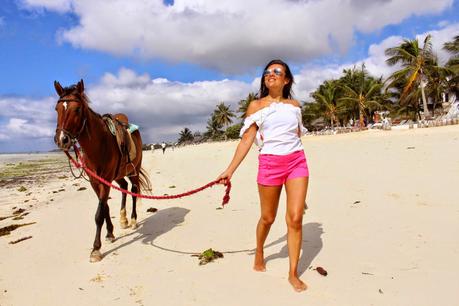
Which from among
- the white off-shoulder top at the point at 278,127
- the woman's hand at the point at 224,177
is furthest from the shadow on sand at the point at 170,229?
the white off-shoulder top at the point at 278,127

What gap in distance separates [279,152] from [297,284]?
1.31 meters

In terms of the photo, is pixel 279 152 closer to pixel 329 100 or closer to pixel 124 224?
pixel 124 224

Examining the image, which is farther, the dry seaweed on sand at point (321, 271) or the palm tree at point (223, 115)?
the palm tree at point (223, 115)

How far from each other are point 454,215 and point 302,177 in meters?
2.98

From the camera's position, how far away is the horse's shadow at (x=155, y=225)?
579cm

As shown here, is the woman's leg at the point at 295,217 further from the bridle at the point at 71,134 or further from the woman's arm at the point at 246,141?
the bridle at the point at 71,134

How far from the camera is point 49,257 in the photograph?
5.16 m

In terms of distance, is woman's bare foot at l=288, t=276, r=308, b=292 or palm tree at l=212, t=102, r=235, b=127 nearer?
woman's bare foot at l=288, t=276, r=308, b=292

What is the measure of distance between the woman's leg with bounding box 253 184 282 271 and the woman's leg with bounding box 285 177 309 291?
0.20 m

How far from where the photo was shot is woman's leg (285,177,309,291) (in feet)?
11.5

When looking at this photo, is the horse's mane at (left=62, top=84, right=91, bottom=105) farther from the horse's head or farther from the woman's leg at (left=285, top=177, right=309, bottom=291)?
the woman's leg at (left=285, top=177, right=309, bottom=291)

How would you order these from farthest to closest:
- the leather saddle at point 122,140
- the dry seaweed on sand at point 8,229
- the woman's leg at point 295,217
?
the dry seaweed on sand at point 8,229 → the leather saddle at point 122,140 → the woman's leg at point 295,217

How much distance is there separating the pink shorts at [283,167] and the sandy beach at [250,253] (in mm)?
1065

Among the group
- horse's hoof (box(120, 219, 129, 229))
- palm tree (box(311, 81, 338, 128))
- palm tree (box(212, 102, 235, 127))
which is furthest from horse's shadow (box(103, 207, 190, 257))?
palm tree (box(212, 102, 235, 127))
